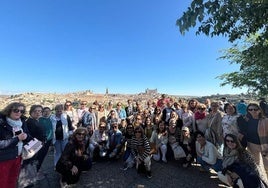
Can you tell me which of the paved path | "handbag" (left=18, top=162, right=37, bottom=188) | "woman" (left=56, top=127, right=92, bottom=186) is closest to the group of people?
"woman" (left=56, top=127, right=92, bottom=186)

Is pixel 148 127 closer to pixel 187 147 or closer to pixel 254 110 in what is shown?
pixel 187 147

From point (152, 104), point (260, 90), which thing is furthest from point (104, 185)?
point (260, 90)

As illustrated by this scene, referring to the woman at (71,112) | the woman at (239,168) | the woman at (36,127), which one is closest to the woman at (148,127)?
the woman at (71,112)

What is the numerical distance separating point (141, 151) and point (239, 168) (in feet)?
8.68

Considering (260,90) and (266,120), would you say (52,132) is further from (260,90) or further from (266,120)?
(260,90)

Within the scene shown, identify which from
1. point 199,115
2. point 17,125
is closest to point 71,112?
point 17,125

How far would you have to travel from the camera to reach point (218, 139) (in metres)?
6.21

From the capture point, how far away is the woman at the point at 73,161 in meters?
5.18

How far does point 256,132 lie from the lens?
4934mm

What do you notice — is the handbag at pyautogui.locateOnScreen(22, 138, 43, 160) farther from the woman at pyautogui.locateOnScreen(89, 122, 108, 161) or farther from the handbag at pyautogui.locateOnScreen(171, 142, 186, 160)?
the handbag at pyautogui.locateOnScreen(171, 142, 186, 160)

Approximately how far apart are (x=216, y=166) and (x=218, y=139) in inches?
32.4

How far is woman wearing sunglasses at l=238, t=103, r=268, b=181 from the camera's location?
4820 mm

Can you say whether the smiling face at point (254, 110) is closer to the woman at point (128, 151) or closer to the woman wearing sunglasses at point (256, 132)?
the woman wearing sunglasses at point (256, 132)

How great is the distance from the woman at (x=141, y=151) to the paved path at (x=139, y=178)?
237 millimetres
